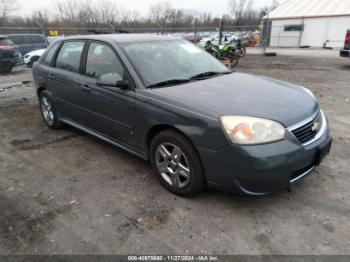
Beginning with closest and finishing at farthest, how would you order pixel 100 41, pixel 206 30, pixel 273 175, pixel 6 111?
1. pixel 273 175
2. pixel 100 41
3. pixel 6 111
4. pixel 206 30

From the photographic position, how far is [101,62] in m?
3.50

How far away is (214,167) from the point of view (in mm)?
2453

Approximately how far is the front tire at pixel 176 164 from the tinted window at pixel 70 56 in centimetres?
180

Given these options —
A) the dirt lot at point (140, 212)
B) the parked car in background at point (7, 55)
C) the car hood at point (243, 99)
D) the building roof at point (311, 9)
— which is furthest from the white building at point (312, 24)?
the car hood at point (243, 99)

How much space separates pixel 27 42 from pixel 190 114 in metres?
14.1

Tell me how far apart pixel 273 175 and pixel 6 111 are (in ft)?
19.0

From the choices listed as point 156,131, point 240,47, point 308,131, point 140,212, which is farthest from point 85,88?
point 240,47

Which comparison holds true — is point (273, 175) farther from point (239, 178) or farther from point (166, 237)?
point (166, 237)

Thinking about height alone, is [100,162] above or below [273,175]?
below

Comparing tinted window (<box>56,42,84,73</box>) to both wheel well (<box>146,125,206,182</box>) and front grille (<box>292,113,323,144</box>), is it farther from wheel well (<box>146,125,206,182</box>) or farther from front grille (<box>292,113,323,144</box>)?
front grille (<box>292,113,323,144</box>)

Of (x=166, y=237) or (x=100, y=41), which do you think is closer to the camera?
(x=166, y=237)

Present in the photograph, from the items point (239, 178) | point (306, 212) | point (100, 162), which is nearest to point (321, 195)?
point (306, 212)

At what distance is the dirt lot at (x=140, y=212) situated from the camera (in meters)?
2.25

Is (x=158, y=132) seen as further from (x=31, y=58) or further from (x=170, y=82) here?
(x=31, y=58)
